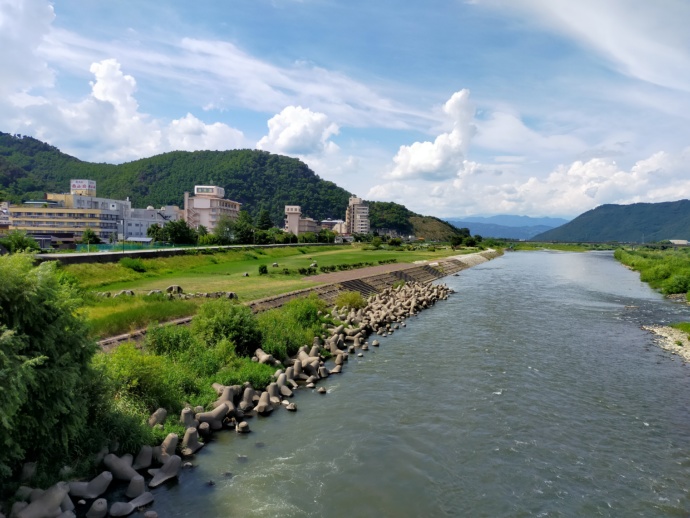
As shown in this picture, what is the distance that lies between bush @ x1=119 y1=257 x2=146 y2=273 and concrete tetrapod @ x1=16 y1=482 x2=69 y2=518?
33009 mm

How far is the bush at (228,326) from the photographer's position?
19438 mm

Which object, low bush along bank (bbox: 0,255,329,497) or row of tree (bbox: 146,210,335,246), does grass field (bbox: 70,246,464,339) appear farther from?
row of tree (bbox: 146,210,335,246)

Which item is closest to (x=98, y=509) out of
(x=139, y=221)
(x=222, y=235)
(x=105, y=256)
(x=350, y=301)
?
(x=350, y=301)

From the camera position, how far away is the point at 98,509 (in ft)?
31.1

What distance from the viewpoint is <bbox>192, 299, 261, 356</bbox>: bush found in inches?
765

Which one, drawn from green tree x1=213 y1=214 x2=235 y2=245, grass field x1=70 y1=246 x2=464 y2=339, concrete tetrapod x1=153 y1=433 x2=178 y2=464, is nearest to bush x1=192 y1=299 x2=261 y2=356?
grass field x1=70 y1=246 x2=464 y2=339

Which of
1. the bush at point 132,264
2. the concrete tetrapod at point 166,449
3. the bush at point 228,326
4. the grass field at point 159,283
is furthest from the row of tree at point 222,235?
the concrete tetrapod at point 166,449

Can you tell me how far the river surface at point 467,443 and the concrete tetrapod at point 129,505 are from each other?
0.29 meters

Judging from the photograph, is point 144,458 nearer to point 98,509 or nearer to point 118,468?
point 118,468

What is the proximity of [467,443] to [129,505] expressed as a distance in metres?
8.83

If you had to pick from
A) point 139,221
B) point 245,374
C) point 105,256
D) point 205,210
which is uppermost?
point 205,210

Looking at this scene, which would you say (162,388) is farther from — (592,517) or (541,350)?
(541,350)

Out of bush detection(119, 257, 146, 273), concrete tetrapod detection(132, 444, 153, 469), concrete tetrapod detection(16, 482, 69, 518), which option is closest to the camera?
concrete tetrapod detection(16, 482, 69, 518)

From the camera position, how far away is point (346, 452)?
12945 mm
